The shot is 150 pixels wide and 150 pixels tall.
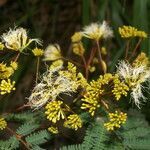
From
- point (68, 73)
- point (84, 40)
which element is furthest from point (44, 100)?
point (84, 40)

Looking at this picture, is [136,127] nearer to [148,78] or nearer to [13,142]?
[148,78]

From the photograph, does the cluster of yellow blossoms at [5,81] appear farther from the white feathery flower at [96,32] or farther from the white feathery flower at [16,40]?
the white feathery flower at [96,32]

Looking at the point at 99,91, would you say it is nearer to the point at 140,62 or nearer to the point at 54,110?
the point at 54,110

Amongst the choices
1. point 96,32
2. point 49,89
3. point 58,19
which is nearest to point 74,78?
point 49,89

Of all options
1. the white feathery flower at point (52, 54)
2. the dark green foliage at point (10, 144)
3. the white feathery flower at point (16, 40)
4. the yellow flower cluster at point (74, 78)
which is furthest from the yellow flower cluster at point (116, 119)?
the white feathery flower at point (52, 54)

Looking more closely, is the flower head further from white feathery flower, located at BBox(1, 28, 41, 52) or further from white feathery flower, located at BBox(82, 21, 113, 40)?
white feathery flower, located at BBox(82, 21, 113, 40)
